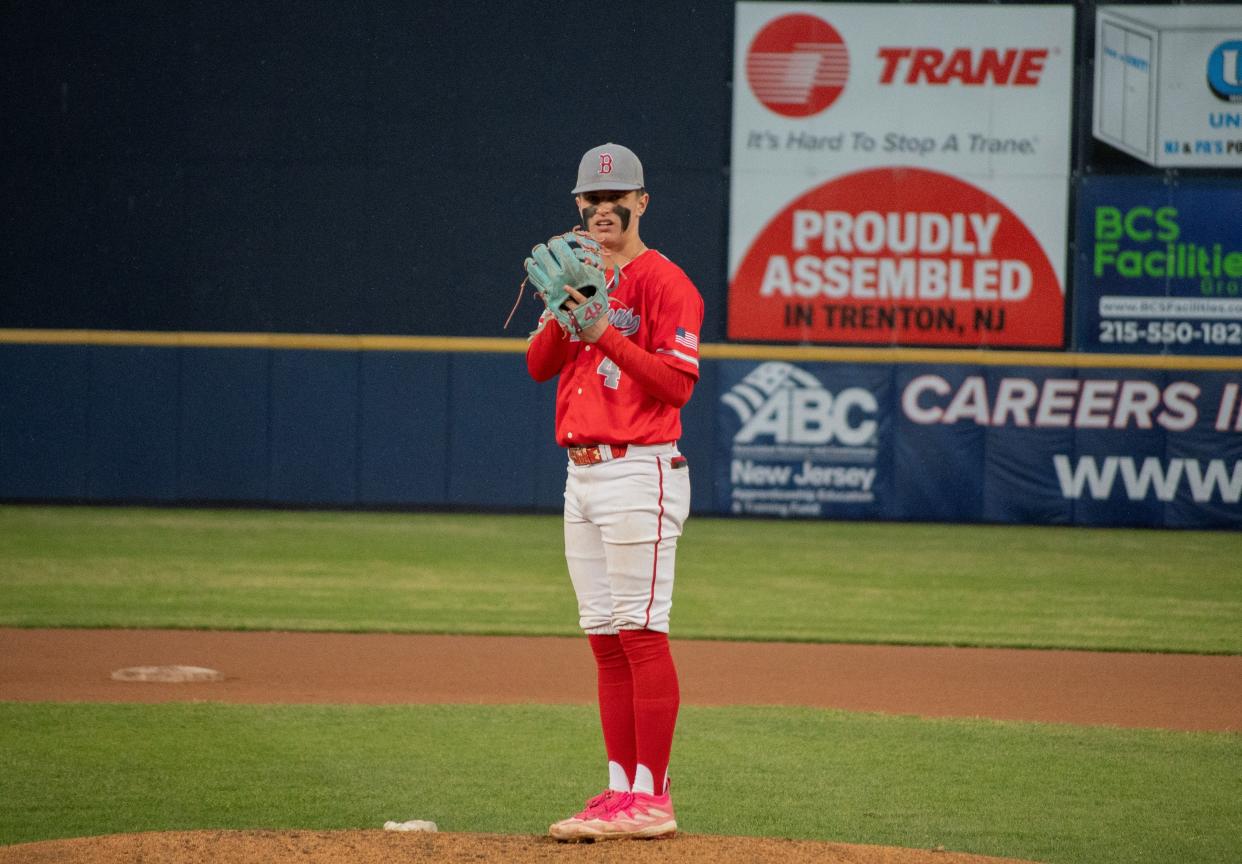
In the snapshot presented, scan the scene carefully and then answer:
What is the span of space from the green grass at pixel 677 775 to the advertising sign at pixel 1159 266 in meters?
11.5

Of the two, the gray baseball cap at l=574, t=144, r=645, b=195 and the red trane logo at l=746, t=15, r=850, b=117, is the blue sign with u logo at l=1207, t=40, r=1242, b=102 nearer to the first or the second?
the red trane logo at l=746, t=15, r=850, b=117

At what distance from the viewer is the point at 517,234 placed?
17.8 m

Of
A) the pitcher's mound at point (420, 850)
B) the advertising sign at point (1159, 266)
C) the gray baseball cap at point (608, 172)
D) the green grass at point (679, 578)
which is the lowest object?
the green grass at point (679, 578)

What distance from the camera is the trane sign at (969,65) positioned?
17.5 meters

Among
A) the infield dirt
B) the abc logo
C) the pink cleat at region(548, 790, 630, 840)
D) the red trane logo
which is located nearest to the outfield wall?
the abc logo

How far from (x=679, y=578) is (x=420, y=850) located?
8339 millimetres

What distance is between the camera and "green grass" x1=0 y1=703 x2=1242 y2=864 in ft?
16.1

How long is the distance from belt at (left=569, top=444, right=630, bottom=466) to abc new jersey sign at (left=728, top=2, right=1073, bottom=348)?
13637 millimetres

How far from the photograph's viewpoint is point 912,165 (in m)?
17.6

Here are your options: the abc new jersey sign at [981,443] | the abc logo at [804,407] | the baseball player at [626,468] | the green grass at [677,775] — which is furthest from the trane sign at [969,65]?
the baseball player at [626,468]

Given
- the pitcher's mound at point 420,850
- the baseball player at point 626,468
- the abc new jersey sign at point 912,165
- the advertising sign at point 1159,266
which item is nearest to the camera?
the pitcher's mound at point 420,850

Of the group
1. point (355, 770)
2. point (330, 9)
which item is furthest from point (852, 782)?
point (330, 9)

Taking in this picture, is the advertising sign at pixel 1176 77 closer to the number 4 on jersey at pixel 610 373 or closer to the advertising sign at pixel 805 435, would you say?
the advertising sign at pixel 805 435

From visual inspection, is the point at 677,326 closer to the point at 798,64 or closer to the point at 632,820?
the point at 632,820
